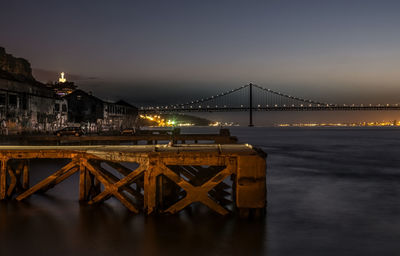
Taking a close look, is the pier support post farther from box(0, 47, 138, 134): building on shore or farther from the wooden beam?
box(0, 47, 138, 134): building on shore

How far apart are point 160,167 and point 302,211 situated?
24.0 ft

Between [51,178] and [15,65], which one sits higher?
[15,65]

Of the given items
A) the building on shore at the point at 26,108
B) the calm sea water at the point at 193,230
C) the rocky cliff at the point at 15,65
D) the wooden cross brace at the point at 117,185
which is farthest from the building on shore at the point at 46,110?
the wooden cross brace at the point at 117,185

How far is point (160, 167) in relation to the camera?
13859 mm

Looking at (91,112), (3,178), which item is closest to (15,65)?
(91,112)

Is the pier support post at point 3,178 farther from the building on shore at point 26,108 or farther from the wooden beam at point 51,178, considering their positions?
the building on shore at point 26,108

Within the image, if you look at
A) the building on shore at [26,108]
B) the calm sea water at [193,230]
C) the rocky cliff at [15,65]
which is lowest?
the calm sea water at [193,230]

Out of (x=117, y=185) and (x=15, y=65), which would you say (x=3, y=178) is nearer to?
(x=117, y=185)

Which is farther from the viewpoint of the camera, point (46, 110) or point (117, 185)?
point (46, 110)

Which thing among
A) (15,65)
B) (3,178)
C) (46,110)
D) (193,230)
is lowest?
(193,230)

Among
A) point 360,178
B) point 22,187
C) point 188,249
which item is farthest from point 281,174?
point 188,249

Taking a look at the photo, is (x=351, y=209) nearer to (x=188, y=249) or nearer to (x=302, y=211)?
(x=302, y=211)

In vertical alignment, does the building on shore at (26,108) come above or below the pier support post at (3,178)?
above

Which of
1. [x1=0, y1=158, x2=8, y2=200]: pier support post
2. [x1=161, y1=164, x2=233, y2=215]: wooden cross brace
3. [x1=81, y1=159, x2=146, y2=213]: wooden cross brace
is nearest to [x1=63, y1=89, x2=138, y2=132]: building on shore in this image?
[x1=0, y1=158, x2=8, y2=200]: pier support post
